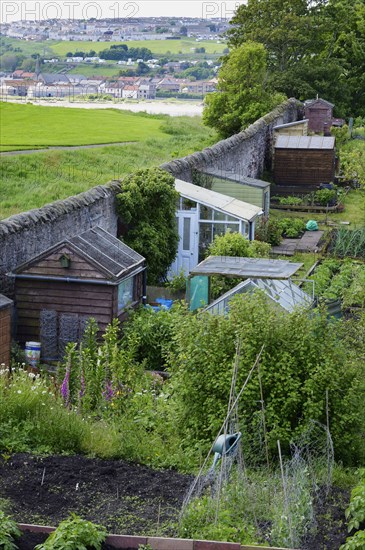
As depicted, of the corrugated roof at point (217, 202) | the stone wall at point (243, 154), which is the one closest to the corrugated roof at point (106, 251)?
the corrugated roof at point (217, 202)

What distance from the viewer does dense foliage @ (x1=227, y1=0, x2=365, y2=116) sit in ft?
169

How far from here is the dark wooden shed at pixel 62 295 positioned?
58.6 feet

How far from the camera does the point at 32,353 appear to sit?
17266 mm

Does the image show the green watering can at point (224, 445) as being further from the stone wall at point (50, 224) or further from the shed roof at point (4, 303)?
the stone wall at point (50, 224)

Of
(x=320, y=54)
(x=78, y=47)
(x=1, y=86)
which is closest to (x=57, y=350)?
(x=320, y=54)

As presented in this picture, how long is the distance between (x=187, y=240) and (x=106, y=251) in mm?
6923

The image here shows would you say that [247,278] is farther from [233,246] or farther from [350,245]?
[350,245]

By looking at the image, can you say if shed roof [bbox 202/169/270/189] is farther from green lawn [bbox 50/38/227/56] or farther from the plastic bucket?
green lawn [bbox 50/38/227/56]

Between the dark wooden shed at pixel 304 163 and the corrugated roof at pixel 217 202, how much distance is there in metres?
11.5

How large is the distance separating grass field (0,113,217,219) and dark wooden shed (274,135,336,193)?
2.97 metres

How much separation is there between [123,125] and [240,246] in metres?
24.0

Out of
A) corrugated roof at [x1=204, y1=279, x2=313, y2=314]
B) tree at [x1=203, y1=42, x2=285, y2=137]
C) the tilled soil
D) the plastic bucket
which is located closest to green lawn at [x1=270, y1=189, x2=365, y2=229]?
tree at [x1=203, y1=42, x2=285, y2=137]

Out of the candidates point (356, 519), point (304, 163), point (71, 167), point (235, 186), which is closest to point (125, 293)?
point (356, 519)

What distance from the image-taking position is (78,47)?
472 feet
